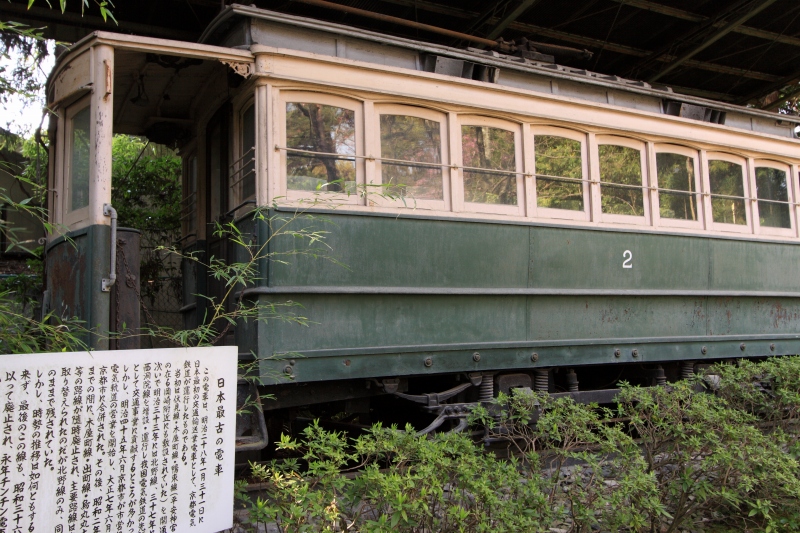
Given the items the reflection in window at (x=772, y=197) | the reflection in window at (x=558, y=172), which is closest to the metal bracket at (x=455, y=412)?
the reflection in window at (x=558, y=172)

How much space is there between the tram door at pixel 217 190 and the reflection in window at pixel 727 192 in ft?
14.6

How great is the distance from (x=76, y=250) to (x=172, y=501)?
208 centimetres

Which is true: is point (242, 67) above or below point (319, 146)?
above

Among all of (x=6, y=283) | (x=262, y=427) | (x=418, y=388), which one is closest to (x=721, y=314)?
(x=418, y=388)

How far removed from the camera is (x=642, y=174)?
19.9 ft

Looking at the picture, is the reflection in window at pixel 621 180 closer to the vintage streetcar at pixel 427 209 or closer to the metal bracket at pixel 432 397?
the vintage streetcar at pixel 427 209

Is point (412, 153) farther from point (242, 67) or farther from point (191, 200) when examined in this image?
point (191, 200)

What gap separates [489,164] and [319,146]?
4.56 feet

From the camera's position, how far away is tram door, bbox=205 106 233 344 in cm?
536

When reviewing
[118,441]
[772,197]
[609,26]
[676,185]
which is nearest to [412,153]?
[676,185]

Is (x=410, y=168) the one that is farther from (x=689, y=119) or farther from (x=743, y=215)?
(x=743, y=215)

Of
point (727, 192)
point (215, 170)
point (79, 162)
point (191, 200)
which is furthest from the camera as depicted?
point (727, 192)

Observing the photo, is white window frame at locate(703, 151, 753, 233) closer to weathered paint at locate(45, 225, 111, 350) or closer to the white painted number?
the white painted number

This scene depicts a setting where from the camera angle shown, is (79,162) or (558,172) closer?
(79,162)
